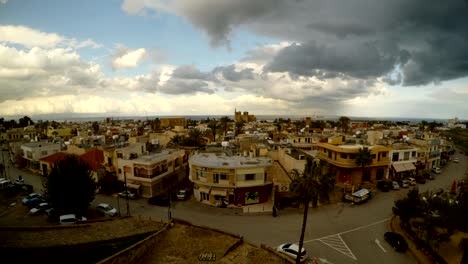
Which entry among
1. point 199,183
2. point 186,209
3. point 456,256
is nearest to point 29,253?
point 186,209

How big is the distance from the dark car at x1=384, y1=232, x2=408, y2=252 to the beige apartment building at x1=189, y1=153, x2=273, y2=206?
16.7 m

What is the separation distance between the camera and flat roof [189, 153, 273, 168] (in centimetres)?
3678

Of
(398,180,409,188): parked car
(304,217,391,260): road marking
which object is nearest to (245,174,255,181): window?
(304,217,391,260): road marking

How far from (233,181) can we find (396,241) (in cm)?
2106

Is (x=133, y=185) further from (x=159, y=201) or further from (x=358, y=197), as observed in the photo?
(x=358, y=197)

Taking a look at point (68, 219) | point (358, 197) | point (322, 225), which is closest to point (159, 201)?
point (68, 219)

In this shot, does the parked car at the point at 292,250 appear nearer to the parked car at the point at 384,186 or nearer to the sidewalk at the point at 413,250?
the sidewalk at the point at 413,250

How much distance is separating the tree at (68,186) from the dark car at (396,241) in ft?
124

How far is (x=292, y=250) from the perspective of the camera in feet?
78.4

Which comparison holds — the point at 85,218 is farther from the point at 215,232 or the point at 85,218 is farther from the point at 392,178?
the point at 392,178

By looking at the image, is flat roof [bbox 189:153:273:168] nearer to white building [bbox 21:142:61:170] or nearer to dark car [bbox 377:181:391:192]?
dark car [bbox 377:181:391:192]

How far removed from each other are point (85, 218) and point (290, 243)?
27202 millimetres

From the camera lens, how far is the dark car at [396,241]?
25109 mm

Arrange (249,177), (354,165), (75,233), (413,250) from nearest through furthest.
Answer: (413,250), (75,233), (249,177), (354,165)
